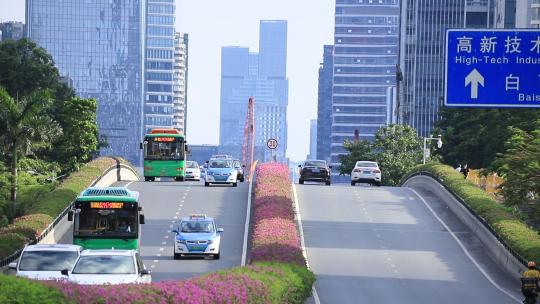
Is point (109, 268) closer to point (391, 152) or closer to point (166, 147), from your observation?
point (166, 147)

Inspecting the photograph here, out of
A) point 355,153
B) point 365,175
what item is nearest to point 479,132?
point 365,175

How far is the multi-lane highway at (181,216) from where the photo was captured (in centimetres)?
4112

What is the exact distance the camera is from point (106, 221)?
37.1 m

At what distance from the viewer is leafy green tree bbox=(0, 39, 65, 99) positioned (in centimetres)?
9475

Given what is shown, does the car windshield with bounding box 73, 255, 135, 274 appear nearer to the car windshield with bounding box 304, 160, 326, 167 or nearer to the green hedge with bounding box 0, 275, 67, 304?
the green hedge with bounding box 0, 275, 67, 304

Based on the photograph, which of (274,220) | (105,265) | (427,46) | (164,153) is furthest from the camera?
(427,46)

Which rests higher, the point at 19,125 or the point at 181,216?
the point at 19,125

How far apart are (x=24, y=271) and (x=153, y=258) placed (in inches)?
551

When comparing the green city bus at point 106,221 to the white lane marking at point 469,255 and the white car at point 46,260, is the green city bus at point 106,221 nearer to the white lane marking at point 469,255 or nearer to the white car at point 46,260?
the white car at point 46,260

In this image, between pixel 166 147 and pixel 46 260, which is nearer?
pixel 46 260

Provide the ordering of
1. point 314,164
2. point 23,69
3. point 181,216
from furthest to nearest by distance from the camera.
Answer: point 23,69 → point 314,164 → point 181,216

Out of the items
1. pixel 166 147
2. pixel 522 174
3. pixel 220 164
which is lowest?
pixel 220 164

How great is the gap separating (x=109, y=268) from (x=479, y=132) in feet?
209

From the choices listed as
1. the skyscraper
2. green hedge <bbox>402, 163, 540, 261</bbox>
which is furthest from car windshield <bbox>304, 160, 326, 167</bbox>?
the skyscraper
